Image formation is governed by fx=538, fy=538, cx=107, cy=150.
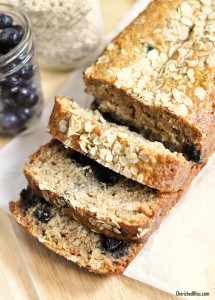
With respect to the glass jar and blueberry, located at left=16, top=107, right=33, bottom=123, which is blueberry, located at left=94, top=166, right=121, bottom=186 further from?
the glass jar

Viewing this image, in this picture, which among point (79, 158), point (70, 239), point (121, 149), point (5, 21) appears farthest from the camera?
point (5, 21)

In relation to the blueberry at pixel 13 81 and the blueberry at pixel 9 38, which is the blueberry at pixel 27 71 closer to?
the blueberry at pixel 13 81

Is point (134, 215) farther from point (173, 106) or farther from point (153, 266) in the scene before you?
point (173, 106)

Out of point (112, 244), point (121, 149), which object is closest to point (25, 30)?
point (121, 149)

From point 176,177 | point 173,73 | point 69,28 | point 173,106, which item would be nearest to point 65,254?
point 176,177

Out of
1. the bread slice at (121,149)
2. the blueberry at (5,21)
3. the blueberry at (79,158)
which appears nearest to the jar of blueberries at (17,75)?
the blueberry at (5,21)

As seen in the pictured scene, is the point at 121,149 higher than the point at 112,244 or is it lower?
higher

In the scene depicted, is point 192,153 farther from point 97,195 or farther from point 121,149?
point 97,195
